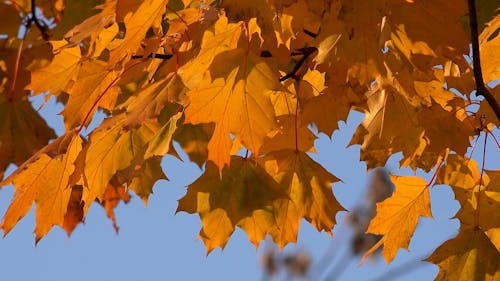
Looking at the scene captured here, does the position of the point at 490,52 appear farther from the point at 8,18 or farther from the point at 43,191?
the point at 8,18

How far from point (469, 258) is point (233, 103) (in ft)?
2.39

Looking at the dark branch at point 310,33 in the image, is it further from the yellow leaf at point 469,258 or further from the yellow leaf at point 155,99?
the yellow leaf at point 469,258

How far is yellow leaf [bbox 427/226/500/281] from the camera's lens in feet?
5.95

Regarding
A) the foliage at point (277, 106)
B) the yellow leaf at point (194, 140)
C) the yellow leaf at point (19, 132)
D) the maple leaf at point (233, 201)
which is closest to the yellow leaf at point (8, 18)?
the yellow leaf at point (19, 132)

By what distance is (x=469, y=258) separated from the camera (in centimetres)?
182

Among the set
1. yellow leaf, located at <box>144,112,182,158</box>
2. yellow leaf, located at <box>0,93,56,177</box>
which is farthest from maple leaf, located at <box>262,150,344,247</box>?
yellow leaf, located at <box>0,93,56,177</box>

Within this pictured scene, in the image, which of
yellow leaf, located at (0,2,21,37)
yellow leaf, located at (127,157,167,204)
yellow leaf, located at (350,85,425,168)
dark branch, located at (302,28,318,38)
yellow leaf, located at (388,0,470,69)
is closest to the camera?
yellow leaf, located at (388,0,470,69)

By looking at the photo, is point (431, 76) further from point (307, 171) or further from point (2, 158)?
point (2, 158)

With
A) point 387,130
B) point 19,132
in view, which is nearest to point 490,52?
point 387,130

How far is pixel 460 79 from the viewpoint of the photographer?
5.81ft

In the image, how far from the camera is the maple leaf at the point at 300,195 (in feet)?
5.60

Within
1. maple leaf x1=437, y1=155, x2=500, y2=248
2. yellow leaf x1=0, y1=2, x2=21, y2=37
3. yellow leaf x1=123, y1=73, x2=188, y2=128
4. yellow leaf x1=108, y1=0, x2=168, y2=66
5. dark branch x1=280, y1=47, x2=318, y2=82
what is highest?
→ yellow leaf x1=108, y1=0, x2=168, y2=66

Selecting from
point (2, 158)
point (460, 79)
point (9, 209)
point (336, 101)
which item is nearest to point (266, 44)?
point (336, 101)

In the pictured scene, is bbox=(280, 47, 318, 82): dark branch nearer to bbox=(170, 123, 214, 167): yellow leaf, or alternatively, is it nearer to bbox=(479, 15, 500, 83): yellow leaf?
bbox=(479, 15, 500, 83): yellow leaf
